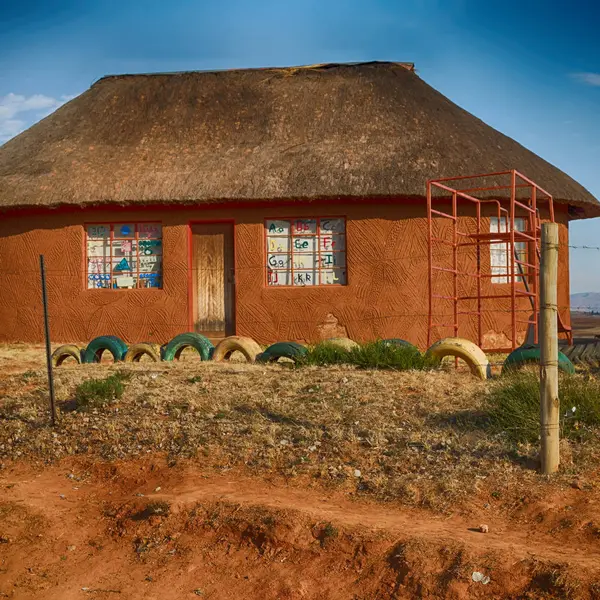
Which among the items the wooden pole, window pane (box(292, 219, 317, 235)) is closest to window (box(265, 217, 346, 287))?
window pane (box(292, 219, 317, 235))

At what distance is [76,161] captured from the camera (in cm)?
1438

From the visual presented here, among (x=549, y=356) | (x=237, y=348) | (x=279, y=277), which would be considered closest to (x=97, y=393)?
(x=237, y=348)

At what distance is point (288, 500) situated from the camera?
5285 millimetres

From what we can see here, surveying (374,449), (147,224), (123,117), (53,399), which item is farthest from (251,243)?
(374,449)

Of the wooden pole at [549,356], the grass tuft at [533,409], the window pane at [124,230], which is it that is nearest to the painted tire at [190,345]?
the window pane at [124,230]

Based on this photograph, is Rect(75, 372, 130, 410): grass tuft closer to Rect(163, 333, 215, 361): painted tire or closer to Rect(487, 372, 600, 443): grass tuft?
Rect(163, 333, 215, 361): painted tire

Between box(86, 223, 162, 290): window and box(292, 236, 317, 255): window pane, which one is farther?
box(86, 223, 162, 290): window

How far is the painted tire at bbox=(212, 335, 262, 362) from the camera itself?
33.1 feet

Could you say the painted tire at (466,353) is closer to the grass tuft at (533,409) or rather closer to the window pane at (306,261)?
the grass tuft at (533,409)

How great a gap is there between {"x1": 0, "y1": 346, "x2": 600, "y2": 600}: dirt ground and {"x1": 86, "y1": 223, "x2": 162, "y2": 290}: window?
666cm

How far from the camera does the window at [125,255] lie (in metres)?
13.9

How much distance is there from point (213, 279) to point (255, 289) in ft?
2.63

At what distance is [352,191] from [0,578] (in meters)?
9.22

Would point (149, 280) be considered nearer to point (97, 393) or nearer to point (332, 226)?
point (332, 226)
